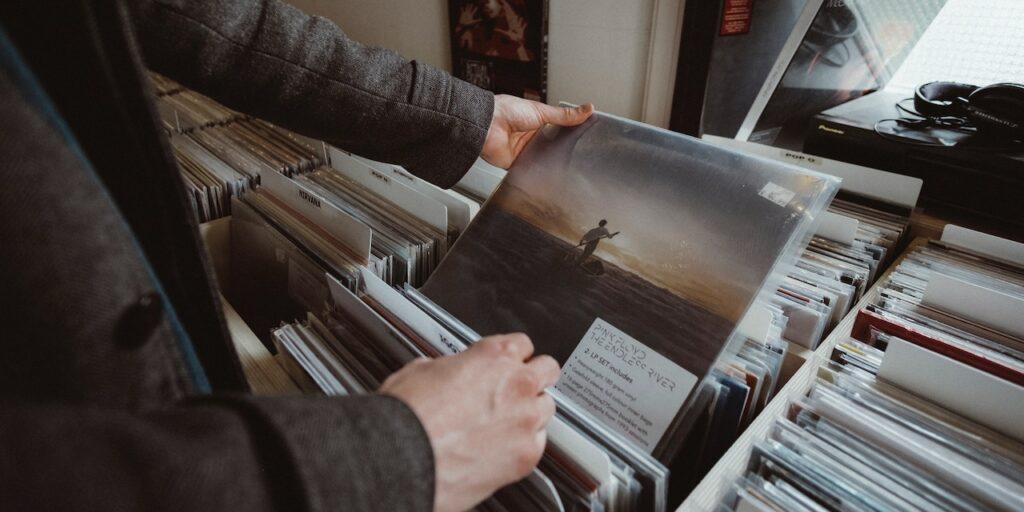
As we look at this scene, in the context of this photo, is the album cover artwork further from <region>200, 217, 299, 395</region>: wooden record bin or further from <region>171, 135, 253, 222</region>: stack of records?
<region>200, 217, 299, 395</region>: wooden record bin

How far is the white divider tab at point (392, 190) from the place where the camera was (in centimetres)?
98

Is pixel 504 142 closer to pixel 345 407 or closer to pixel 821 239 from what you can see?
pixel 821 239

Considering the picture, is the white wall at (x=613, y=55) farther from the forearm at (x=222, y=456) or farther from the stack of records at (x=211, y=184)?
the forearm at (x=222, y=456)

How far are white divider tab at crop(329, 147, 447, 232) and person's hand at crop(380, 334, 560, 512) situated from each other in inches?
19.0

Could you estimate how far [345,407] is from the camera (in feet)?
1.30

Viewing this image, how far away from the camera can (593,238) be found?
801mm

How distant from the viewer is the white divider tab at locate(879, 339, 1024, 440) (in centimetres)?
60

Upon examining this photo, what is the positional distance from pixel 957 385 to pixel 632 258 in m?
0.39

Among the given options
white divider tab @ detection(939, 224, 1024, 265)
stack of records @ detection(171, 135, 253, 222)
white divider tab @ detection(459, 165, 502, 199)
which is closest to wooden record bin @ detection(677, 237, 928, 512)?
white divider tab @ detection(939, 224, 1024, 265)

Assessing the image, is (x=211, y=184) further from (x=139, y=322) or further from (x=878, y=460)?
(x=878, y=460)

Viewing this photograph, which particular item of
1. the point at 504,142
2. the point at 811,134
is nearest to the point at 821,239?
the point at 811,134

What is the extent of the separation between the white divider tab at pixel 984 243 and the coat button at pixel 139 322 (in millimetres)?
1094

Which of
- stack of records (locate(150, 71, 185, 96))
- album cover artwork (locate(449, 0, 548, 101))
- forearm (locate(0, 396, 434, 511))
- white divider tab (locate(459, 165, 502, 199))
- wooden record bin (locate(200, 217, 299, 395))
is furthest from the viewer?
stack of records (locate(150, 71, 185, 96))

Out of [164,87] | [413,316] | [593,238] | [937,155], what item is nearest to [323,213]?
[413,316]
